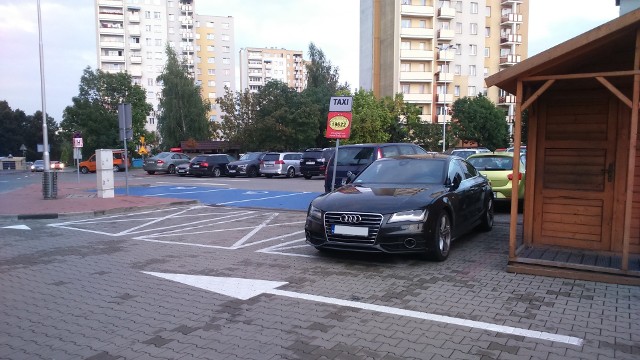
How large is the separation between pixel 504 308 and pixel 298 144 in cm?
4256

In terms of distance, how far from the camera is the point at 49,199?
15.8 metres

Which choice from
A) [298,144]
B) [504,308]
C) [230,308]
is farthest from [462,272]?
[298,144]

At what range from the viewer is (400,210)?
6441mm

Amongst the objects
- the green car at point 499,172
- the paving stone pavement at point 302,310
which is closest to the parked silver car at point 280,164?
the green car at point 499,172

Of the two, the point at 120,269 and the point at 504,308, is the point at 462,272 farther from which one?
the point at 120,269

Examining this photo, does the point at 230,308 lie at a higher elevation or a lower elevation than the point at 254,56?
lower

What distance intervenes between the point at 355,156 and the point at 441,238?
20.8 feet

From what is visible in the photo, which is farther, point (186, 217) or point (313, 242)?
point (186, 217)

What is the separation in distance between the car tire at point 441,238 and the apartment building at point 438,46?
5046 cm

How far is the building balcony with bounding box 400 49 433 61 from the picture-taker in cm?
5722

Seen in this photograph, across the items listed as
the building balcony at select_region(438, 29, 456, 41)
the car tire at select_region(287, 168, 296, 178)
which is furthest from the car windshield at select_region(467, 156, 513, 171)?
the building balcony at select_region(438, 29, 456, 41)

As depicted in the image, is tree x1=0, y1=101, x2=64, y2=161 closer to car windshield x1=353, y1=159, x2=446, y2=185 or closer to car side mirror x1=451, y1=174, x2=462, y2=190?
car windshield x1=353, y1=159, x2=446, y2=185

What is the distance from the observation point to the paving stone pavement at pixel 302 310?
398 cm

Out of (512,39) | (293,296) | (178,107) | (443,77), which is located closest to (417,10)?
(443,77)
